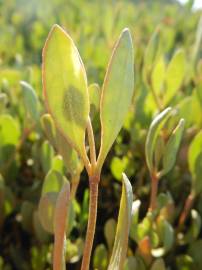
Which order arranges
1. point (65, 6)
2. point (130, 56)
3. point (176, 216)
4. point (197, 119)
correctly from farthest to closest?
point (65, 6) → point (197, 119) → point (176, 216) → point (130, 56)

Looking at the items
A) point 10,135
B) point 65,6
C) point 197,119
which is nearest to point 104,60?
point 197,119

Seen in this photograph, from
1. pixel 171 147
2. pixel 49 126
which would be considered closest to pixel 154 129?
pixel 171 147

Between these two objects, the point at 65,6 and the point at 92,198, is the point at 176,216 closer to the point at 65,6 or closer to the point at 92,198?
the point at 92,198

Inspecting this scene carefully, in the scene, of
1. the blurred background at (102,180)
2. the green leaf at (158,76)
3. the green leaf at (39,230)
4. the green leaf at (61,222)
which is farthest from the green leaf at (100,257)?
the green leaf at (158,76)

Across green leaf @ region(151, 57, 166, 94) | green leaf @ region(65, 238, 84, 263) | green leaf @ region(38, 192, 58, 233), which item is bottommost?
green leaf @ region(65, 238, 84, 263)

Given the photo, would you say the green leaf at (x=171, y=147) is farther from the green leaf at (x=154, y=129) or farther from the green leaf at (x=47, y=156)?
the green leaf at (x=47, y=156)

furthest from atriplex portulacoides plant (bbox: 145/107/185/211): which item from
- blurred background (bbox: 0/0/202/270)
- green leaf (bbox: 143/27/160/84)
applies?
green leaf (bbox: 143/27/160/84)

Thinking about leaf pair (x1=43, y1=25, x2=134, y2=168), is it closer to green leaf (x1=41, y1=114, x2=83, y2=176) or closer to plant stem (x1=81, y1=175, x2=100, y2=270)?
plant stem (x1=81, y1=175, x2=100, y2=270)

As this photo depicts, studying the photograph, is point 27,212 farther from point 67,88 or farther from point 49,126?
point 67,88
